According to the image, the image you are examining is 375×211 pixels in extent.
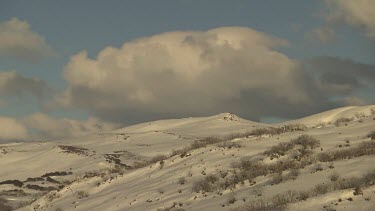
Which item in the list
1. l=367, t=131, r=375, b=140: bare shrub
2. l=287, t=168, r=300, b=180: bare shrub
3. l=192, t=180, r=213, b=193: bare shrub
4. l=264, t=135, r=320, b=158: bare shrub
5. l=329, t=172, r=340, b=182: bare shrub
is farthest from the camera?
l=264, t=135, r=320, b=158: bare shrub

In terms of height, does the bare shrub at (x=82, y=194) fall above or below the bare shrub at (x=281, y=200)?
above

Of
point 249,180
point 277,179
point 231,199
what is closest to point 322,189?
point 277,179

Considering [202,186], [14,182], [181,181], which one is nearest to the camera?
[202,186]

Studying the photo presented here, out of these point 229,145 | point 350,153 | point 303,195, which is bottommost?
point 303,195

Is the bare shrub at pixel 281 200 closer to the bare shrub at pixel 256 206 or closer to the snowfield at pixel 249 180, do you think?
the snowfield at pixel 249 180

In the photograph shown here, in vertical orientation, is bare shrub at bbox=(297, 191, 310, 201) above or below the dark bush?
below

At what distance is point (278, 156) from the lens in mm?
32219

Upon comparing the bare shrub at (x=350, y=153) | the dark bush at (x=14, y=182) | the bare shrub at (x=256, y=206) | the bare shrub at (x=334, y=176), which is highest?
the dark bush at (x=14, y=182)

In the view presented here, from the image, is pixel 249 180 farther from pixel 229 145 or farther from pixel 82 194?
pixel 82 194

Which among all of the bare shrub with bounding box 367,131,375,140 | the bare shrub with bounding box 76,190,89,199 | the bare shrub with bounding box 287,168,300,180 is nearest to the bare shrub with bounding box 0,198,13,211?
the bare shrub with bounding box 76,190,89,199

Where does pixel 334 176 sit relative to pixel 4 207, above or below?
above

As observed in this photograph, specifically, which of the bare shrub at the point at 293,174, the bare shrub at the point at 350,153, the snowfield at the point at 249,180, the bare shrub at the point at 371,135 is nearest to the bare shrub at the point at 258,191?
the snowfield at the point at 249,180

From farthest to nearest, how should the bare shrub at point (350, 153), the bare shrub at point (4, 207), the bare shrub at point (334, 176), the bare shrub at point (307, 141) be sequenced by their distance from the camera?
the bare shrub at point (4, 207), the bare shrub at point (307, 141), the bare shrub at point (350, 153), the bare shrub at point (334, 176)

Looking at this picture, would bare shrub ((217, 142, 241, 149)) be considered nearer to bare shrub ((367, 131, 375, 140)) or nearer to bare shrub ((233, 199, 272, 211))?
bare shrub ((367, 131, 375, 140))
